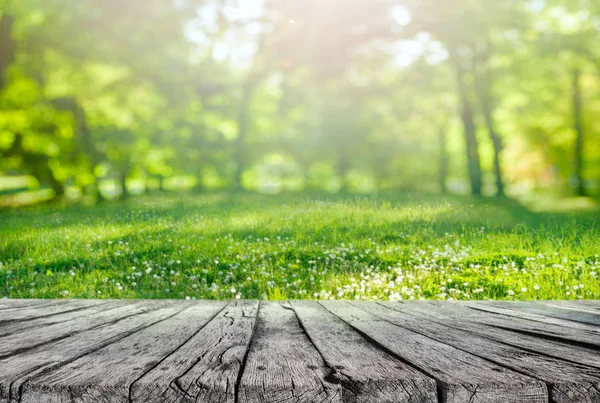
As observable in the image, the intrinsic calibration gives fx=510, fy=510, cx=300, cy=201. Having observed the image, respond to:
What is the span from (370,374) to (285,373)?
0.24 m

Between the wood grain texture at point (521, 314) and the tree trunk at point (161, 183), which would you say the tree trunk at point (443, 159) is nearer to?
the wood grain texture at point (521, 314)

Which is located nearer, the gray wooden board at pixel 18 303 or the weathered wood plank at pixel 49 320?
the weathered wood plank at pixel 49 320

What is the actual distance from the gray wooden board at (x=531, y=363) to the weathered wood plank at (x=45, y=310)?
1.49 metres

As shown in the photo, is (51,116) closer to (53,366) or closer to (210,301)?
(210,301)

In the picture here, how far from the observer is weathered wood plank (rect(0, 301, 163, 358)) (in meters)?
1.74

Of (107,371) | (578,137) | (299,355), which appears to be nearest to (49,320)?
(107,371)

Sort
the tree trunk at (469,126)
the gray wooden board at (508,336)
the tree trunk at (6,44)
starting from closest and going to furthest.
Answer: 1. the gray wooden board at (508,336)
2. the tree trunk at (469,126)
3. the tree trunk at (6,44)

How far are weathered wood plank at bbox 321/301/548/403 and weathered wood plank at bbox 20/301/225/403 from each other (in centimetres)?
73

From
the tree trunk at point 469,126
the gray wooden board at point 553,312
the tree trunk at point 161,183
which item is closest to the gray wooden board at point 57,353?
the gray wooden board at point 553,312

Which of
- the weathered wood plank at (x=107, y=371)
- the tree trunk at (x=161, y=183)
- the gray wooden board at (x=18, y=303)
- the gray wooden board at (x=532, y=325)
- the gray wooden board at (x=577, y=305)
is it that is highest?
the tree trunk at (x=161, y=183)

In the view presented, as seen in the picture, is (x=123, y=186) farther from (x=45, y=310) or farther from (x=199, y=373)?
(x=199, y=373)

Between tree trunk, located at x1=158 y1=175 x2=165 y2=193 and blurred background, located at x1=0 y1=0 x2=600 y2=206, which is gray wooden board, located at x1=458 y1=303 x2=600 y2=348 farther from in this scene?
tree trunk, located at x1=158 y1=175 x2=165 y2=193

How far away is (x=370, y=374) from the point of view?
1.42m

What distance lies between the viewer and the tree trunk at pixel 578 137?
383 centimetres
